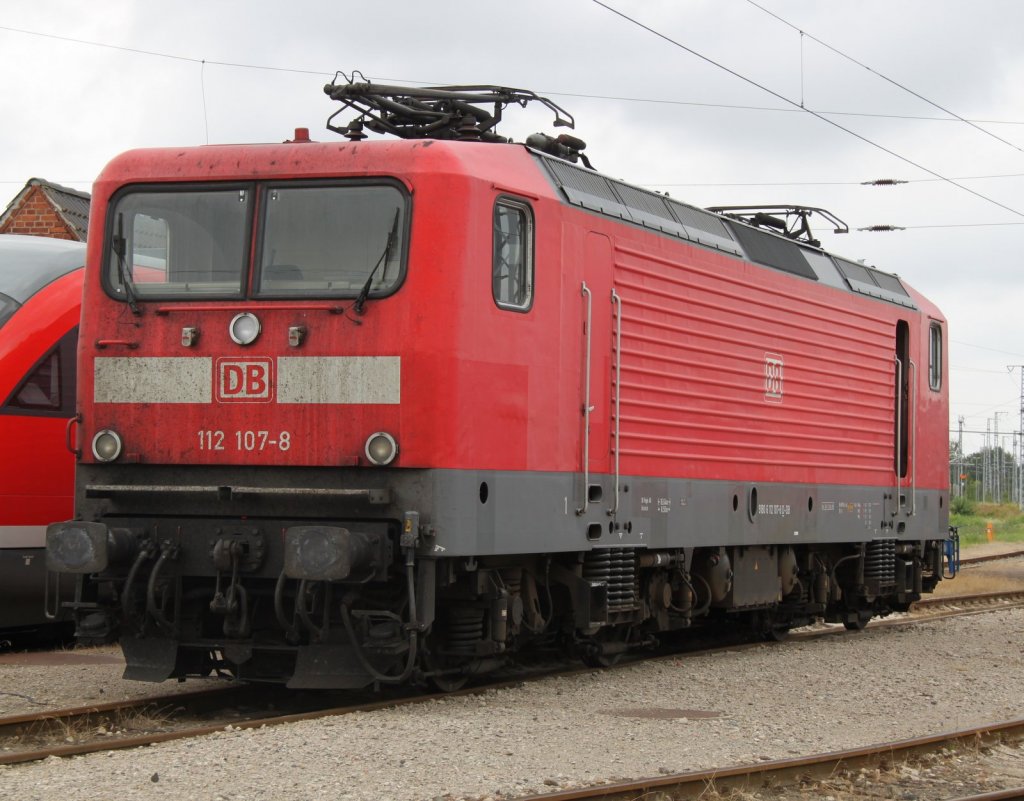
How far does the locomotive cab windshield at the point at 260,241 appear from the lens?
9.56 meters

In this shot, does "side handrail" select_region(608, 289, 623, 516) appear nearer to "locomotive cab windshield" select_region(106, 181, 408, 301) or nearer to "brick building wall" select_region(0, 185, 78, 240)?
"locomotive cab windshield" select_region(106, 181, 408, 301)

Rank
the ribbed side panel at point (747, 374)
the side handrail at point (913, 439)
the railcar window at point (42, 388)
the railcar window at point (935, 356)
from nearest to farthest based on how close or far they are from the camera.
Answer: the ribbed side panel at point (747, 374) < the railcar window at point (42, 388) < the side handrail at point (913, 439) < the railcar window at point (935, 356)

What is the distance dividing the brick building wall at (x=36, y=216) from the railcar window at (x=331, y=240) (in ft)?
35.9

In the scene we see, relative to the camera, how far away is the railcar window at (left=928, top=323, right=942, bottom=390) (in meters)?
17.8

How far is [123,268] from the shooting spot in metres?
9.97

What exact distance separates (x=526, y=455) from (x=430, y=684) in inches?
67.5

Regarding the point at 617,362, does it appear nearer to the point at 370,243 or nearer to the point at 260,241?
the point at 370,243

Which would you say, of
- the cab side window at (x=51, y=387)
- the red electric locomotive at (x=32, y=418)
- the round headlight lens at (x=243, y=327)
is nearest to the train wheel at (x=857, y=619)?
the red electric locomotive at (x=32, y=418)

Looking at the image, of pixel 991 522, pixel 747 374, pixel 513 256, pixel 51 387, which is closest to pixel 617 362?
pixel 513 256

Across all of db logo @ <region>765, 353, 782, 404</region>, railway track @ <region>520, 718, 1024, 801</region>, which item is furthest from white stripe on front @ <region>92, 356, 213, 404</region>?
db logo @ <region>765, 353, 782, 404</region>

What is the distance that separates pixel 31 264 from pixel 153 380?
3.50 m

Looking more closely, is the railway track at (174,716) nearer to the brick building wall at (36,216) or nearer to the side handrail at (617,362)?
the side handrail at (617,362)

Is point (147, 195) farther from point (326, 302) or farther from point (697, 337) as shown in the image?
point (697, 337)

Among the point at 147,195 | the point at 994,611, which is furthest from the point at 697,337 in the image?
the point at 994,611
